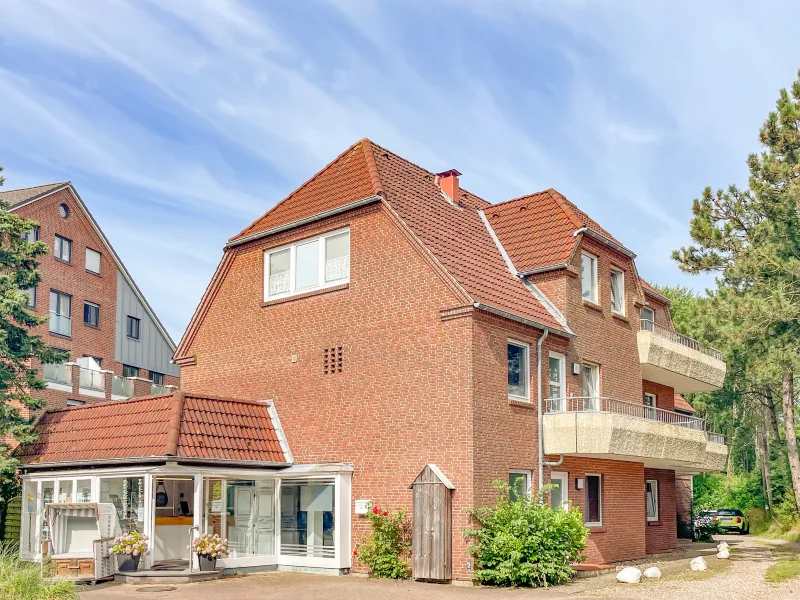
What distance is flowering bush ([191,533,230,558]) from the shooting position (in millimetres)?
19453

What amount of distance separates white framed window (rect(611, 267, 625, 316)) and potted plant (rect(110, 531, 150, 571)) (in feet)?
45.0

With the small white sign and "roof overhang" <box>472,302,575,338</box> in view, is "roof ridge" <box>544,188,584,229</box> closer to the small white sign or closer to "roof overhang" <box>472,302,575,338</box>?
"roof overhang" <box>472,302,575,338</box>

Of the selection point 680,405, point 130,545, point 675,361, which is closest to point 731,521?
point 680,405

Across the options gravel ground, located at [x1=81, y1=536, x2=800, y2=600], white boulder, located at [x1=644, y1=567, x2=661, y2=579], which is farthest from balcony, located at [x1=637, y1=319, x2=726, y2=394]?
white boulder, located at [x1=644, y1=567, x2=661, y2=579]

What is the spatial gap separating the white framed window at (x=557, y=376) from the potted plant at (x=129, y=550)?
9.97 metres

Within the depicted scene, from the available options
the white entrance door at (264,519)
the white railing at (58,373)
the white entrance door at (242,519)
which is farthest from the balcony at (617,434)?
the white railing at (58,373)

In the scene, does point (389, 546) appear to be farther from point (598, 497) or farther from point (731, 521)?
point (731, 521)

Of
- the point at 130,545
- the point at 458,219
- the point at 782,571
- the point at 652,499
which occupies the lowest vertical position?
the point at 782,571

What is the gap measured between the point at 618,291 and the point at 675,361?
3268mm

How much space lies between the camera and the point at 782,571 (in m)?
21.3

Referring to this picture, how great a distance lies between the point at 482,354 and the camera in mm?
19938

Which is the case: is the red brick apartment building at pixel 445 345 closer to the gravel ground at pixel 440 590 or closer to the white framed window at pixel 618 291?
the white framed window at pixel 618 291

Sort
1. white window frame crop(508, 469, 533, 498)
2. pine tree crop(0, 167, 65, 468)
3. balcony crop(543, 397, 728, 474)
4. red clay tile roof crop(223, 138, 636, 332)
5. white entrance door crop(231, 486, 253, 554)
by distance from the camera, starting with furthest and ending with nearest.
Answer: pine tree crop(0, 167, 65, 468) < red clay tile roof crop(223, 138, 636, 332) < balcony crop(543, 397, 728, 474) < white window frame crop(508, 469, 533, 498) < white entrance door crop(231, 486, 253, 554)

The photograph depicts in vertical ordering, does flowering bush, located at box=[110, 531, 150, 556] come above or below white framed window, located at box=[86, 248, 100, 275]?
below
